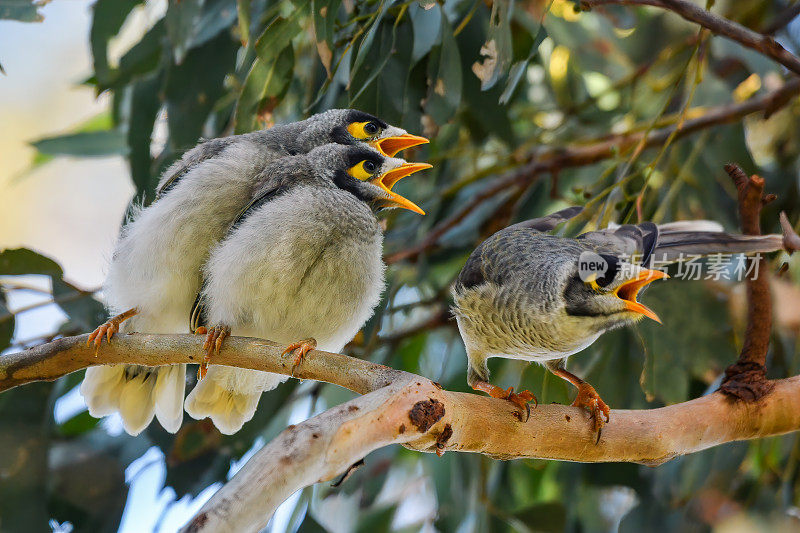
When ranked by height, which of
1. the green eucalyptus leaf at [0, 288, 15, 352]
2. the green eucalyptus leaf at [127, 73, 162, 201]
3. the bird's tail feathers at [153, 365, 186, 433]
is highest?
the green eucalyptus leaf at [127, 73, 162, 201]

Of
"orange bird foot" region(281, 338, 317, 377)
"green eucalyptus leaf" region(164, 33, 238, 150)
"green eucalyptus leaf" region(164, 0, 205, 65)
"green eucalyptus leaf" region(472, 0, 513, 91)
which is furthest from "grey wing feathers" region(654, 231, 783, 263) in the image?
"green eucalyptus leaf" region(164, 33, 238, 150)

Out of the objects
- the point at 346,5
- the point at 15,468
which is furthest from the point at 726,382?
the point at 15,468

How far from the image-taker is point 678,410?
180 centimetres

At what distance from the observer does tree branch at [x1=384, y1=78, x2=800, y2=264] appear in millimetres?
2719

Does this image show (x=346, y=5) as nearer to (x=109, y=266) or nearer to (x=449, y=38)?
(x=449, y=38)

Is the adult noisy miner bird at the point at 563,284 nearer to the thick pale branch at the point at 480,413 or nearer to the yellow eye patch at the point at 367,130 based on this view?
the thick pale branch at the point at 480,413

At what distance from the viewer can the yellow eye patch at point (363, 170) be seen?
1.87 meters

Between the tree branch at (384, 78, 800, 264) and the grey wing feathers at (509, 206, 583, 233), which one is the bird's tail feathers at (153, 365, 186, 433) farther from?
the grey wing feathers at (509, 206, 583, 233)

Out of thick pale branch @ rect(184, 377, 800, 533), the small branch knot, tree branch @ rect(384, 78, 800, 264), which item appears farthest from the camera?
tree branch @ rect(384, 78, 800, 264)

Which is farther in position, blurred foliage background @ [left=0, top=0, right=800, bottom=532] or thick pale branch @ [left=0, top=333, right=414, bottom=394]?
blurred foliage background @ [left=0, top=0, right=800, bottom=532]

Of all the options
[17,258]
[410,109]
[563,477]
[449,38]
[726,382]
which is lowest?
[563,477]

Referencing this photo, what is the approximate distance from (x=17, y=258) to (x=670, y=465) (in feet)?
6.86

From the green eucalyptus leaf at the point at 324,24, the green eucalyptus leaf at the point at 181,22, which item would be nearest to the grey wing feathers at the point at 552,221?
the green eucalyptus leaf at the point at 324,24

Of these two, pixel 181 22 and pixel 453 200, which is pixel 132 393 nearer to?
pixel 181 22
